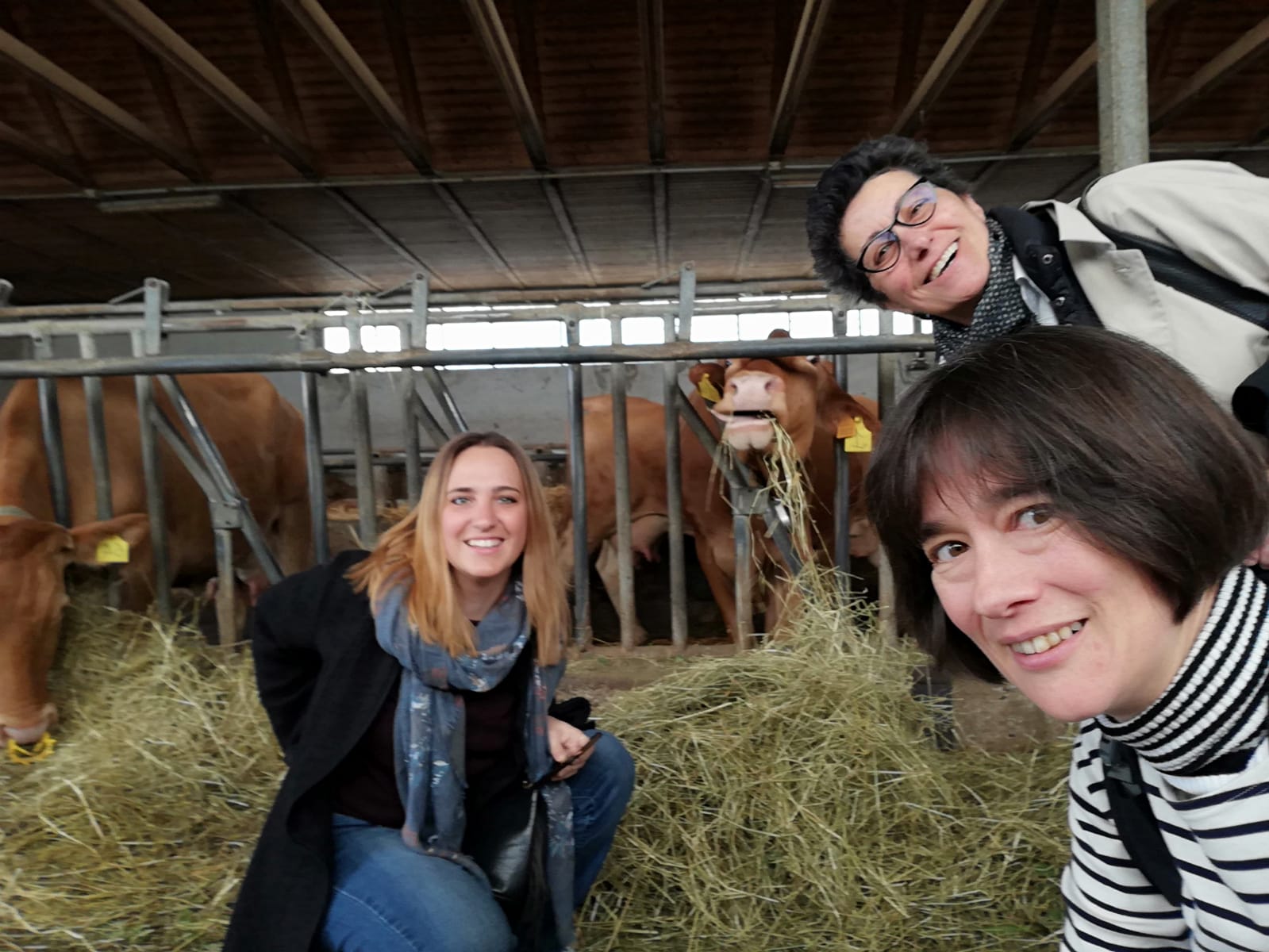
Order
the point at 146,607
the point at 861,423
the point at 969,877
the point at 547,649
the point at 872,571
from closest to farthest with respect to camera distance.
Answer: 1. the point at 547,649
2. the point at 969,877
3. the point at 861,423
4. the point at 146,607
5. the point at 872,571

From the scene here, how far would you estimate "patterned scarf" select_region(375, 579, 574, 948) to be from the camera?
1.98 metres

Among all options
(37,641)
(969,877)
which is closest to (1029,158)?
(969,877)

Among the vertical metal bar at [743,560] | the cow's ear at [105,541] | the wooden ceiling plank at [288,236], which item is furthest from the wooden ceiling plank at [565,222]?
the cow's ear at [105,541]

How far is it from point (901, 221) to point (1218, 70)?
203 inches

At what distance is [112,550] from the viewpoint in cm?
351

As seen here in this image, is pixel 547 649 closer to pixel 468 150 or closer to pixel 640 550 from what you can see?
pixel 640 550

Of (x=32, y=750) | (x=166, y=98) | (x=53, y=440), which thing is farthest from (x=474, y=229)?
(x=32, y=750)

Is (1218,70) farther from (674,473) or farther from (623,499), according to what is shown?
(623,499)

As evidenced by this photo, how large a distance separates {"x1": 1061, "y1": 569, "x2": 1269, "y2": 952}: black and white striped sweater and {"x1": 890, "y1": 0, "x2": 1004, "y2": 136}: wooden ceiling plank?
4.29m

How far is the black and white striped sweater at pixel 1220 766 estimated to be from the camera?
3.22ft

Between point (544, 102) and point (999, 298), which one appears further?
point (544, 102)

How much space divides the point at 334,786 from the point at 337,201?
6.72 meters

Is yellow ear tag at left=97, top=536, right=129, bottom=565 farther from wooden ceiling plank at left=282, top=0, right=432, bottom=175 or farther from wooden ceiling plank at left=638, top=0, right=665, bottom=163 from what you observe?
wooden ceiling plank at left=638, top=0, right=665, bottom=163

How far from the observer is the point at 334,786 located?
6.63ft
